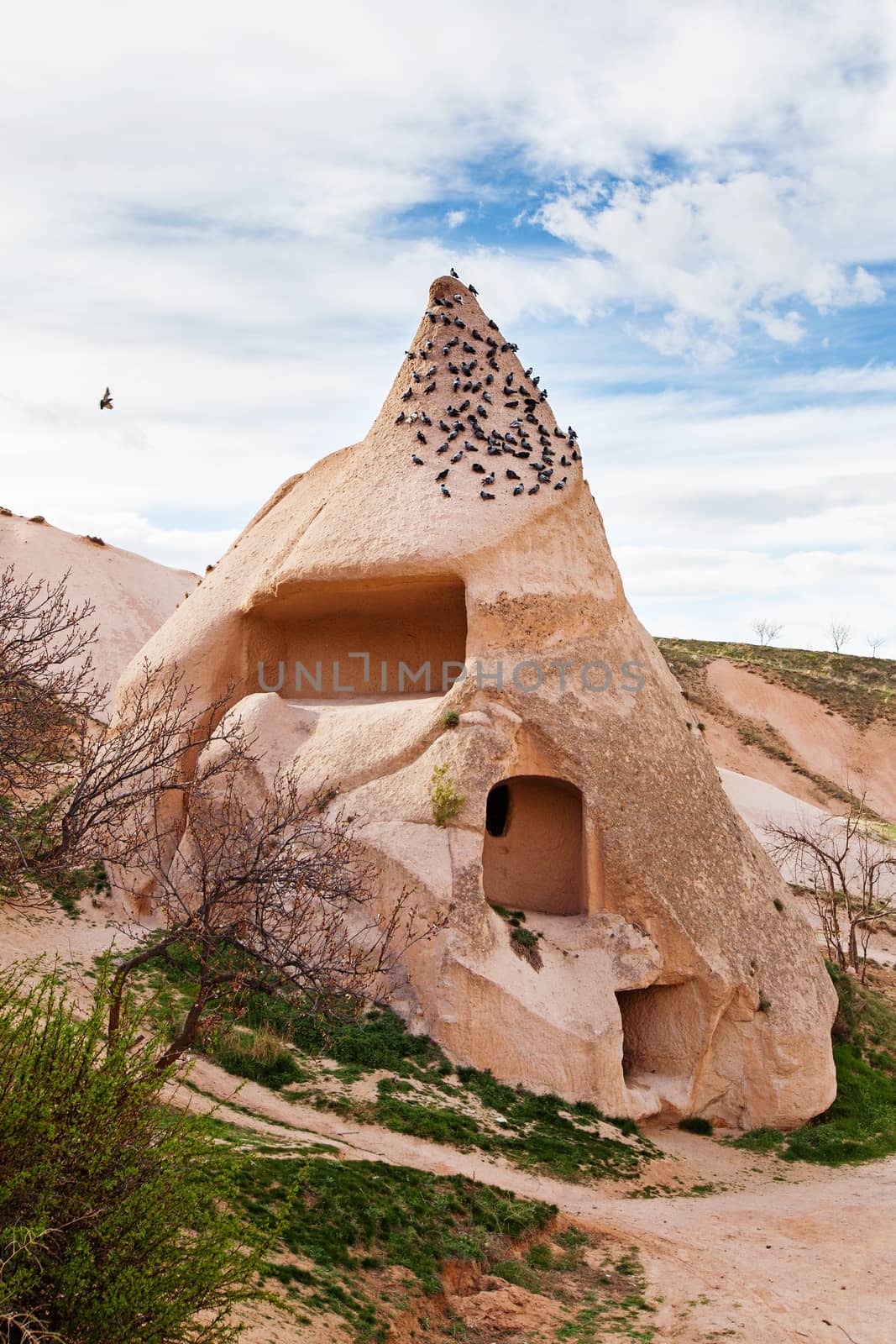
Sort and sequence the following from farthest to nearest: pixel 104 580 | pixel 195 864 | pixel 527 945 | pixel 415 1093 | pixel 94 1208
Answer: pixel 104 580
pixel 527 945
pixel 415 1093
pixel 195 864
pixel 94 1208

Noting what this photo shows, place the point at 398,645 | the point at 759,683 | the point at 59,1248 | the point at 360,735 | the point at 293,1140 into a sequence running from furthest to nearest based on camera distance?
the point at 759,683, the point at 398,645, the point at 360,735, the point at 293,1140, the point at 59,1248

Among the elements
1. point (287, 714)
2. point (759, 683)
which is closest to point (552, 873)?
point (287, 714)

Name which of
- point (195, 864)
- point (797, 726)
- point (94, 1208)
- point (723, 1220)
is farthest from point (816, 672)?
point (94, 1208)

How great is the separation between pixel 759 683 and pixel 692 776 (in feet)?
111

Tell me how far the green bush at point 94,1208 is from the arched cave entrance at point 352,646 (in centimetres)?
1134

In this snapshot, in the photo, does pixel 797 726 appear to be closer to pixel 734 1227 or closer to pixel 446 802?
pixel 446 802

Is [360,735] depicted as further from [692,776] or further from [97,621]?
[97,621]

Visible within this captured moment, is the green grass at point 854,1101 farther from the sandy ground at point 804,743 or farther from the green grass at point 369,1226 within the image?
the sandy ground at point 804,743

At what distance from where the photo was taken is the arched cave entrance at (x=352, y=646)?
17.2m

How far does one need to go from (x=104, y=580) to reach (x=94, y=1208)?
37.4 meters

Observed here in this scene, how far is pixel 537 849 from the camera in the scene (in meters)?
15.7

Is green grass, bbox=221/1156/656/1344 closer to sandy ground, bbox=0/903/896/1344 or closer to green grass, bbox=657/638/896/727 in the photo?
sandy ground, bbox=0/903/896/1344

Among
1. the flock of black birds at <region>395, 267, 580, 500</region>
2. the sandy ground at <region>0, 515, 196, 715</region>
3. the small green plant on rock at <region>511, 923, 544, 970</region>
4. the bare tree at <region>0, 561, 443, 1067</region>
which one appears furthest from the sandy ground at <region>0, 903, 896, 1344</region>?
the sandy ground at <region>0, 515, 196, 715</region>

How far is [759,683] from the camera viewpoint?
157ft
